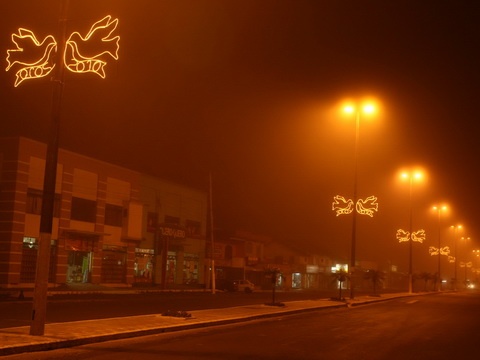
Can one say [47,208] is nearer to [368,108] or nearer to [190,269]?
[368,108]

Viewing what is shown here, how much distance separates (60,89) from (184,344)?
681 cm

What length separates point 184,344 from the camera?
585 inches

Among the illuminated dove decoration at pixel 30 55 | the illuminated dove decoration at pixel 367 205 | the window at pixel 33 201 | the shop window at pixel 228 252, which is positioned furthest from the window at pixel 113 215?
the illuminated dove decoration at pixel 30 55

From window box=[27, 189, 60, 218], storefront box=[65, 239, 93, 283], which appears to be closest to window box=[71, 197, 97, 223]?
storefront box=[65, 239, 93, 283]

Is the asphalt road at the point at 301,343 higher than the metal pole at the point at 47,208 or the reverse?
the reverse

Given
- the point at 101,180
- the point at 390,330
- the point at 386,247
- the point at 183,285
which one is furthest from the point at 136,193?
the point at 386,247

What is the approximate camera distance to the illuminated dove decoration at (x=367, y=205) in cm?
3584

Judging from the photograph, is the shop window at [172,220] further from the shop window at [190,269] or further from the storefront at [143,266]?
the storefront at [143,266]

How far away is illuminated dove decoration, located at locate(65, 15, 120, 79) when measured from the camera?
14.2m

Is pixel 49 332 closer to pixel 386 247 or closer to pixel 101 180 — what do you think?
pixel 101 180

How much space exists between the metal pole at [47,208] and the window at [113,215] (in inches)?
1398

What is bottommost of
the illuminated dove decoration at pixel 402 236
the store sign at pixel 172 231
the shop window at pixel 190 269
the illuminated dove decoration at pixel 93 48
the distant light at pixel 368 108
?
the shop window at pixel 190 269

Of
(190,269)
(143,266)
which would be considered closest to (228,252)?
(190,269)

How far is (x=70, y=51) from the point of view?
14.8 meters
